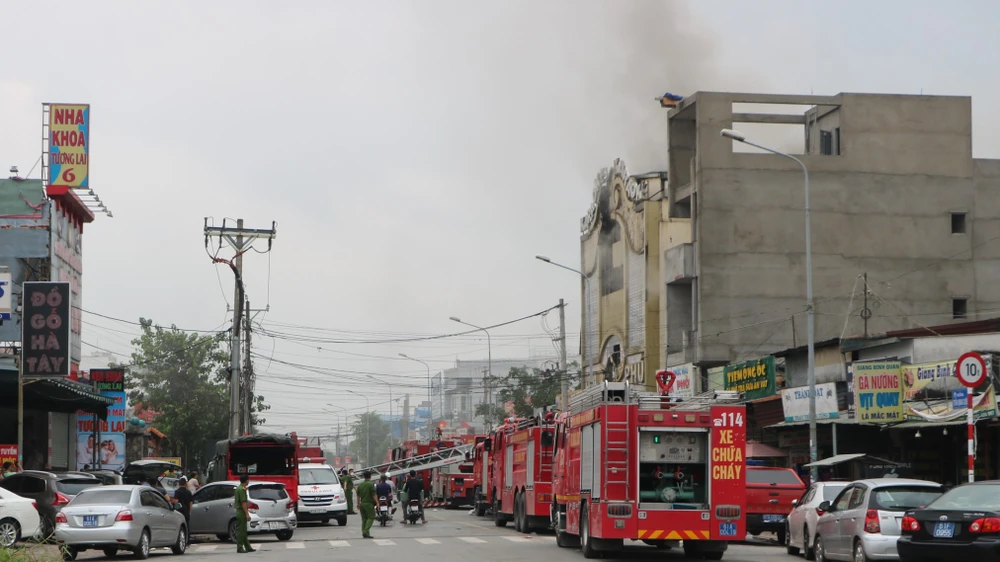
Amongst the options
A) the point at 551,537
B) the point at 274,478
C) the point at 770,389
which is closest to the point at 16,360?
the point at 274,478

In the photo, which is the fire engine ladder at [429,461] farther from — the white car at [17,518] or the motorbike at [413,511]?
the white car at [17,518]

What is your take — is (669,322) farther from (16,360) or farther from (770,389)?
(16,360)

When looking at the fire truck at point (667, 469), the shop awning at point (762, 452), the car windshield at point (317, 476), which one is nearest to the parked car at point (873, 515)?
the fire truck at point (667, 469)

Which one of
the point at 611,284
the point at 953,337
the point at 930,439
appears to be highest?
the point at 611,284

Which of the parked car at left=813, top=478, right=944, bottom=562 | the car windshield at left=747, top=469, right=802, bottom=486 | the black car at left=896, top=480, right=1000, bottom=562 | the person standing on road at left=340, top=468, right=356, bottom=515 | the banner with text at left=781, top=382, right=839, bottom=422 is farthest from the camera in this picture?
the person standing on road at left=340, top=468, right=356, bottom=515

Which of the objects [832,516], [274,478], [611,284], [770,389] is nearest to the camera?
[832,516]

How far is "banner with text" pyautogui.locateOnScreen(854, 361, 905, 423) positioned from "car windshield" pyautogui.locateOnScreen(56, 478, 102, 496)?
19132mm

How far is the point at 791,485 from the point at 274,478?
662 inches

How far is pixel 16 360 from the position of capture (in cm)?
4128

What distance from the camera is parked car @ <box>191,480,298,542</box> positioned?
31.3m

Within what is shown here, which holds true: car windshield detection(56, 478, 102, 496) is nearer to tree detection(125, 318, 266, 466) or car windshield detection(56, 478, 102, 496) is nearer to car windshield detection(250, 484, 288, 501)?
car windshield detection(250, 484, 288, 501)

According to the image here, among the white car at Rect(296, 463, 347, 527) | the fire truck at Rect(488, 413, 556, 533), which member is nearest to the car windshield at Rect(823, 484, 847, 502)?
the fire truck at Rect(488, 413, 556, 533)

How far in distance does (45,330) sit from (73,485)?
10.7 m

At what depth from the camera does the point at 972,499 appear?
1582 centimetres
